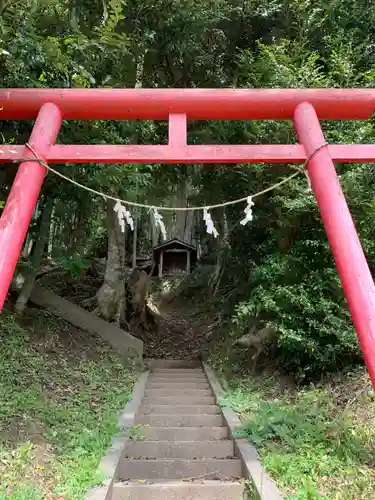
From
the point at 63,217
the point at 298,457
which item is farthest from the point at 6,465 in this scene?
the point at 63,217

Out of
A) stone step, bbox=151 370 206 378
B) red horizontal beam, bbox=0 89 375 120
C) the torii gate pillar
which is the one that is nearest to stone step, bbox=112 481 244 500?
the torii gate pillar

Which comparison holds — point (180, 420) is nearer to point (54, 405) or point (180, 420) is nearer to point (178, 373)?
point (54, 405)

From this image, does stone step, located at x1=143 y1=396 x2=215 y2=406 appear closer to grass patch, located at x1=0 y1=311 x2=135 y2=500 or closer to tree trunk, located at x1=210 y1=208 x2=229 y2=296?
grass patch, located at x1=0 y1=311 x2=135 y2=500

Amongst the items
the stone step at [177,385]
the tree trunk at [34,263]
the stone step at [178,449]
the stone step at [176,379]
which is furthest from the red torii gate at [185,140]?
the stone step at [176,379]

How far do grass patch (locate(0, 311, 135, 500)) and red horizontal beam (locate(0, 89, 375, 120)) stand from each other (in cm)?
324

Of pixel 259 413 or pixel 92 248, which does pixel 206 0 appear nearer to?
pixel 259 413

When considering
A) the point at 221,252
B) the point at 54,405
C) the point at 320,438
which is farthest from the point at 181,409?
the point at 221,252

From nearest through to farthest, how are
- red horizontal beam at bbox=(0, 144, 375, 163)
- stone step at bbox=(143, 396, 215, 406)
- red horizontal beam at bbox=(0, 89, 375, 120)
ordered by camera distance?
red horizontal beam at bbox=(0, 144, 375, 163)
red horizontal beam at bbox=(0, 89, 375, 120)
stone step at bbox=(143, 396, 215, 406)

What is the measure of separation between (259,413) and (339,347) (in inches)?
59.1

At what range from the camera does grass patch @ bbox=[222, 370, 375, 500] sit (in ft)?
12.2

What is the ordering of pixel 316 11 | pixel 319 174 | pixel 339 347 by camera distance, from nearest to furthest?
pixel 319 174 < pixel 339 347 < pixel 316 11

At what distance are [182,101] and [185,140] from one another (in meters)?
0.41

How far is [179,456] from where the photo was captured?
514 centimetres

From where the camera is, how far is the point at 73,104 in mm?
4145
